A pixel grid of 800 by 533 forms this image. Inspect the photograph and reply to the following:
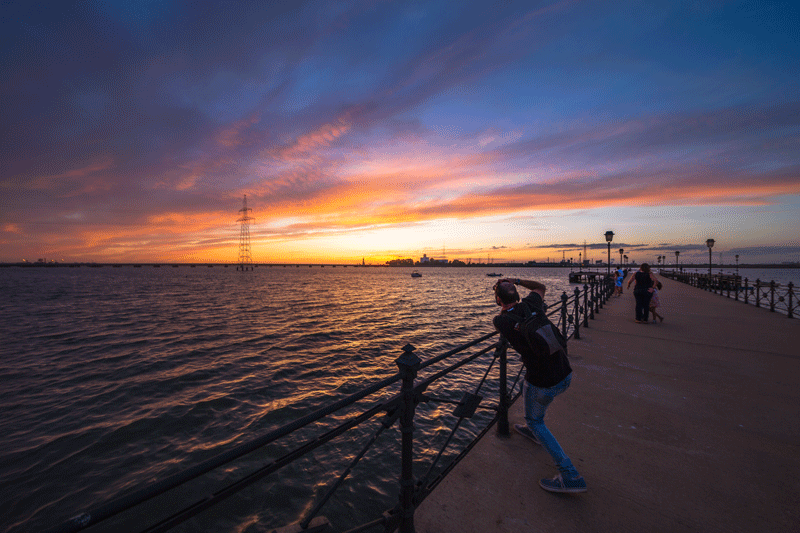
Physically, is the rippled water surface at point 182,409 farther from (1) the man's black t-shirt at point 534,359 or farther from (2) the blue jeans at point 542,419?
(1) the man's black t-shirt at point 534,359

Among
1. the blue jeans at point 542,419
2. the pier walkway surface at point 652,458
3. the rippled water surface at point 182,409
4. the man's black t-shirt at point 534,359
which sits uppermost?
the man's black t-shirt at point 534,359

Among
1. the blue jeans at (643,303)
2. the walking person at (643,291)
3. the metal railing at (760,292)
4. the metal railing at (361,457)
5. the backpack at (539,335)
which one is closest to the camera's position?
the metal railing at (361,457)

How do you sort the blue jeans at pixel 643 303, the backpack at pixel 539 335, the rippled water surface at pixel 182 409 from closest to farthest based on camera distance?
the backpack at pixel 539 335
the rippled water surface at pixel 182 409
the blue jeans at pixel 643 303

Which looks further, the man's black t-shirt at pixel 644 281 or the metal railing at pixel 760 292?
the metal railing at pixel 760 292

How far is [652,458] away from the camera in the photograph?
3908 millimetres

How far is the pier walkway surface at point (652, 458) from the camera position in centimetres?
306

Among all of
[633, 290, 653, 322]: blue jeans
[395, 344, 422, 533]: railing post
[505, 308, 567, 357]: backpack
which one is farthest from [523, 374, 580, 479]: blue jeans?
[633, 290, 653, 322]: blue jeans

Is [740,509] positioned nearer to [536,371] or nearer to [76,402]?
[536,371]

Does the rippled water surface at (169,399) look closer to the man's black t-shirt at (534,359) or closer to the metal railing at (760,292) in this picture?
the man's black t-shirt at (534,359)

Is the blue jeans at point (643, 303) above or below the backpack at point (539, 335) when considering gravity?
below

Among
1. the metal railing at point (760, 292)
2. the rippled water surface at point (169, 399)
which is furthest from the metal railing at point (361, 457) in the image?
the metal railing at point (760, 292)

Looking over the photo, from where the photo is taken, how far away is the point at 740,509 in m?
3.12

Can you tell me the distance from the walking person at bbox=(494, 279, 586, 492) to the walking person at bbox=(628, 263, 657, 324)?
986cm

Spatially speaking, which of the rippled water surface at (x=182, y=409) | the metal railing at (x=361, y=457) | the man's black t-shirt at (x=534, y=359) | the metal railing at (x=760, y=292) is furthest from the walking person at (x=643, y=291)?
the man's black t-shirt at (x=534, y=359)
